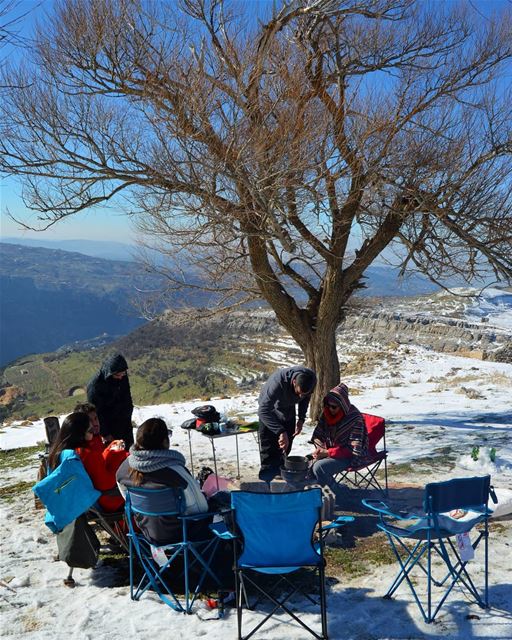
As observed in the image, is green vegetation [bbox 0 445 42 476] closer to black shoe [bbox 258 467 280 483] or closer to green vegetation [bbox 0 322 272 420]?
black shoe [bbox 258 467 280 483]

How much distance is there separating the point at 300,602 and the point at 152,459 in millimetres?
1371

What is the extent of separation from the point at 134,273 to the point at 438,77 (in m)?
5.88

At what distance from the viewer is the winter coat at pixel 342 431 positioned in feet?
19.0

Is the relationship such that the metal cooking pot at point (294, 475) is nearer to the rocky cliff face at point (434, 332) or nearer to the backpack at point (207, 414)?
the backpack at point (207, 414)

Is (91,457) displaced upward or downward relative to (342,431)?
upward

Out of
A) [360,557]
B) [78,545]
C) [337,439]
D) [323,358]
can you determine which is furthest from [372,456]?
[323,358]

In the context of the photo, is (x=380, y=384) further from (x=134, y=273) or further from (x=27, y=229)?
(x=27, y=229)

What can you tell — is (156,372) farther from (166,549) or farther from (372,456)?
(166,549)

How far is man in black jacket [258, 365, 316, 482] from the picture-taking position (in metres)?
6.24

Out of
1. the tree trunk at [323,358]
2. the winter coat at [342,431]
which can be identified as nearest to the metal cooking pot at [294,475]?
the winter coat at [342,431]

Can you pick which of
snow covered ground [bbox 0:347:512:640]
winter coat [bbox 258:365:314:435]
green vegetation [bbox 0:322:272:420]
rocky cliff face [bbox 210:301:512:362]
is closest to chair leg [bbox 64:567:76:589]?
snow covered ground [bbox 0:347:512:640]

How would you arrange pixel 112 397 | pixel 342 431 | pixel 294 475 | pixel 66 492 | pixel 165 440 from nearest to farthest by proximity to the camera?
pixel 165 440, pixel 66 492, pixel 294 475, pixel 342 431, pixel 112 397

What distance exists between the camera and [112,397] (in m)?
6.65

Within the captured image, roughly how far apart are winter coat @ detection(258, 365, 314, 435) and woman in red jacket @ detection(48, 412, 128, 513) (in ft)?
6.25
